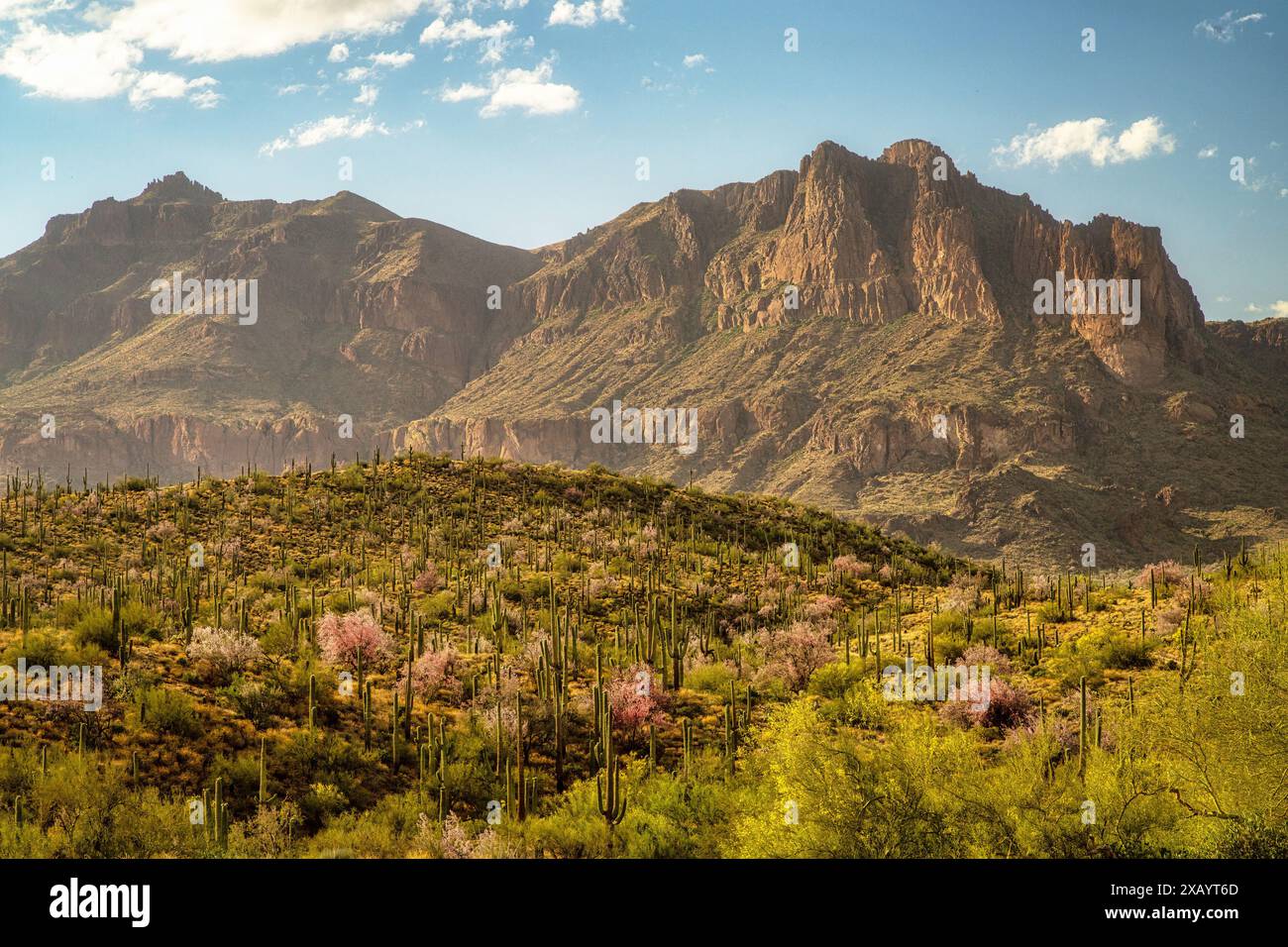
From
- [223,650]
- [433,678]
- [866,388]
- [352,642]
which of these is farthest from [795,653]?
[866,388]

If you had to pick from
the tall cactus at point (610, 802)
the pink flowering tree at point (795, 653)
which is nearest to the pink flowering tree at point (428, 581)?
the pink flowering tree at point (795, 653)

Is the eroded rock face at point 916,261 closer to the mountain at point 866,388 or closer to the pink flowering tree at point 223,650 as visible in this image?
the mountain at point 866,388

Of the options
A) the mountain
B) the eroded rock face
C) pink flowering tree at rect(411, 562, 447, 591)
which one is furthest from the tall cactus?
the eroded rock face

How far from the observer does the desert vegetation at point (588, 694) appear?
1352 cm

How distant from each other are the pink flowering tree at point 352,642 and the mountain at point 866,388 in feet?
265

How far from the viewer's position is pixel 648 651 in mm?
25922

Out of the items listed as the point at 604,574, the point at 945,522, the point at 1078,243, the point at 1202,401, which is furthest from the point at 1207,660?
the point at 1078,243

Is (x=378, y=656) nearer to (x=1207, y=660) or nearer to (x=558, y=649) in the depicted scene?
(x=558, y=649)

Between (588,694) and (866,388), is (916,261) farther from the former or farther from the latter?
(588,694)

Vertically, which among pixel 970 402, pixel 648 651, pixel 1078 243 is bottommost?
pixel 648 651

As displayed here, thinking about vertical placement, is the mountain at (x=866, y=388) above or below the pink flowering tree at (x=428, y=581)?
above
